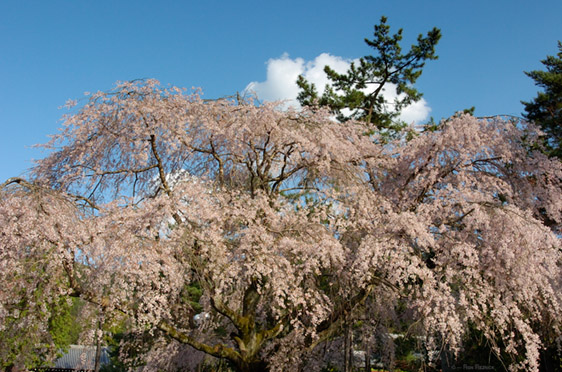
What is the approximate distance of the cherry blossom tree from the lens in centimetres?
748

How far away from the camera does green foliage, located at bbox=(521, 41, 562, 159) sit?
43.0 ft

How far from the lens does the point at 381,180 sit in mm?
11734

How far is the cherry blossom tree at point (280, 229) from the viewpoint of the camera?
24.5ft

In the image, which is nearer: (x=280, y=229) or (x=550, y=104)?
(x=280, y=229)

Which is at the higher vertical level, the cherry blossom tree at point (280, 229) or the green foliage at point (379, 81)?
the green foliage at point (379, 81)

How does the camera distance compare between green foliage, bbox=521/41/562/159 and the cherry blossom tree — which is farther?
green foliage, bbox=521/41/562/159

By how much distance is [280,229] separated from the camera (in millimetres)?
9391

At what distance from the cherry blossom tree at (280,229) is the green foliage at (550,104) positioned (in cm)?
302

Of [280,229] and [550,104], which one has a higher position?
[550,104]

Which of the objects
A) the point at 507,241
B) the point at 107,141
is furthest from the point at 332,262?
the point at 107,141

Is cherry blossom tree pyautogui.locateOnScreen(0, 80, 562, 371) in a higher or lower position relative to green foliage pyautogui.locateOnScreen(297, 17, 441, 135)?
lower

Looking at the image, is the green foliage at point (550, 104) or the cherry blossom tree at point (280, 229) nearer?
the cherry blossom tree at point (280, 229)

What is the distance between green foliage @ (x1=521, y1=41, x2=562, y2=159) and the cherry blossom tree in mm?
3025

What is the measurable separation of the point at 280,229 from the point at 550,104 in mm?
11522
